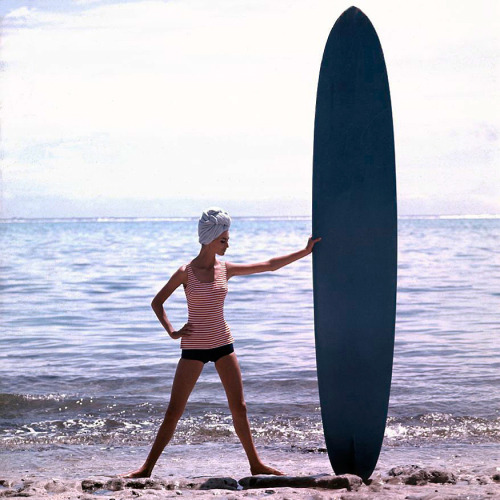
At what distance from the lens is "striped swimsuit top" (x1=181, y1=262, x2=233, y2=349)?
166 inches

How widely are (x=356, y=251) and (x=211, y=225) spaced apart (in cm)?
81

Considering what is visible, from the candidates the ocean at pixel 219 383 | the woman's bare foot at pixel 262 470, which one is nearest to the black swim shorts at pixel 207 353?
the woman's bare foot at pixel 262 470

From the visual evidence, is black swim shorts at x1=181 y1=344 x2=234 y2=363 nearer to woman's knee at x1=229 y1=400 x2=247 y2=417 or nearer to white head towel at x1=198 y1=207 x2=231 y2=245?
woman's knee at x1=229 y1=400 x2=247 y2=417

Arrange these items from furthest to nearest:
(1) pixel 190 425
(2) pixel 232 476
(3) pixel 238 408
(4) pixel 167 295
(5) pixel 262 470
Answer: (1) pixel 190 425
(2) pixel 232 476
(5) pixel 262 470
(3) pixel 238 408
(4) pixel 167 295

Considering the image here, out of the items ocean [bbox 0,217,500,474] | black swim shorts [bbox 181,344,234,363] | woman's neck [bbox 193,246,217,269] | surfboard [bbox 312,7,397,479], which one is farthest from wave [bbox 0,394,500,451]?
woman's neck [bbox 193,246,217,269]

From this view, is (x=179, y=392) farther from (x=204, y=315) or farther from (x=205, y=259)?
(x=205, y=259)

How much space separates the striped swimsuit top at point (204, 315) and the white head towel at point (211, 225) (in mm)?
176

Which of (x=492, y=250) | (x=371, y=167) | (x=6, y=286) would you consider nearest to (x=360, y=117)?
(x=371, y=167)

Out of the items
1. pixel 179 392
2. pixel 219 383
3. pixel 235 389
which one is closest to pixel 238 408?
pixel 235 389

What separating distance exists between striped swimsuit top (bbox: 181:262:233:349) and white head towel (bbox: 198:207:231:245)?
0.58 feet

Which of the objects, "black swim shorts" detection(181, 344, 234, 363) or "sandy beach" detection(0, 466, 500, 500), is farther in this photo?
"black swim shorts" detection(181, 344, 234, 363)

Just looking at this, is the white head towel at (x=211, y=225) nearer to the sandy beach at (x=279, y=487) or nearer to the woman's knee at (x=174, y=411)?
the woman's knee at (x=174, y=411)

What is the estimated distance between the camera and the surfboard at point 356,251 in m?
4.48

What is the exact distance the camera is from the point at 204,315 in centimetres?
423
